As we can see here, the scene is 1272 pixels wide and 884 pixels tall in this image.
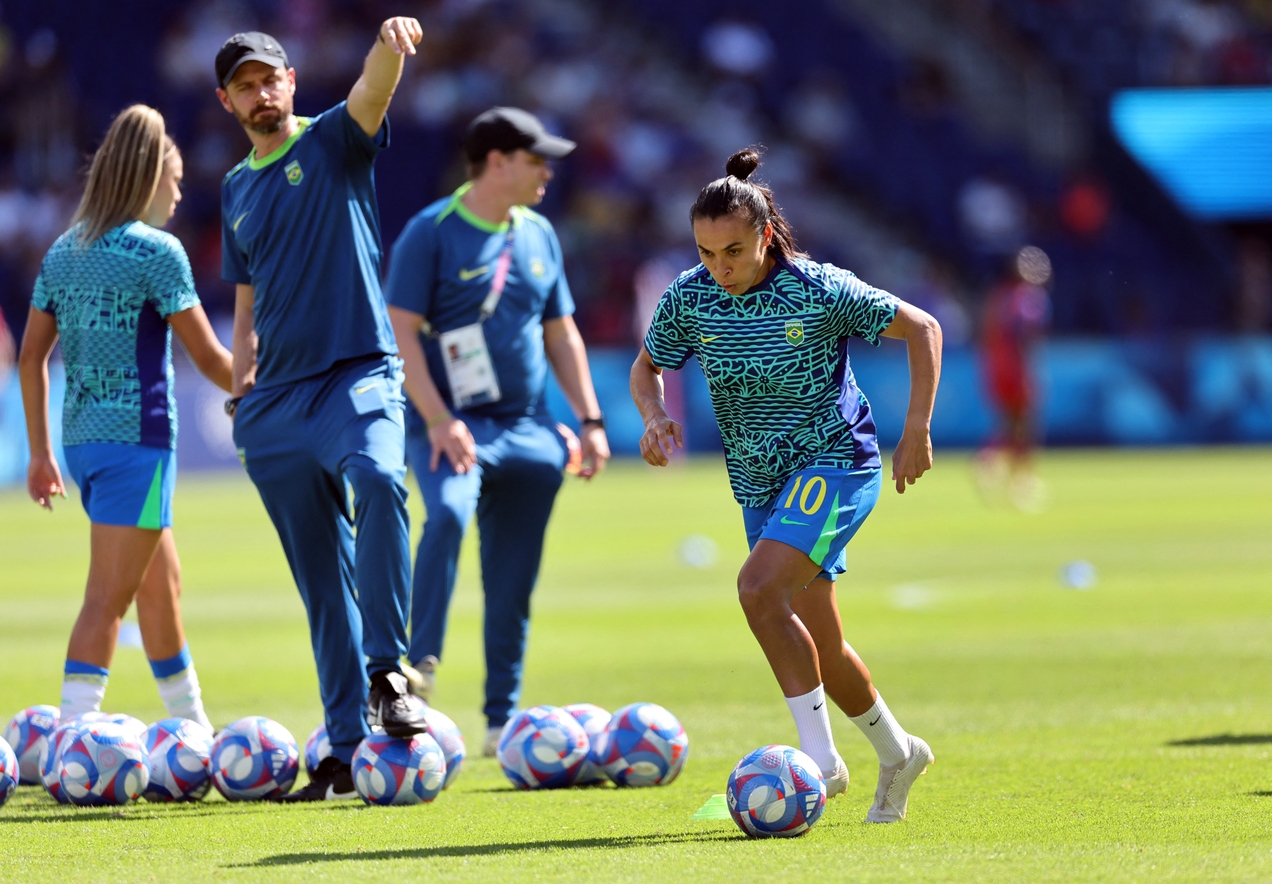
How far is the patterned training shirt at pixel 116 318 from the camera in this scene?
680cm

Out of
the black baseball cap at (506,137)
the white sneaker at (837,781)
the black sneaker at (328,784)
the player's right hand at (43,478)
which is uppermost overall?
the black baseball cap at (506,137)

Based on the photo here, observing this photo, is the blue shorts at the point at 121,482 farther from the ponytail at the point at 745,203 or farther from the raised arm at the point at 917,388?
the raised arm at the point at 917,388

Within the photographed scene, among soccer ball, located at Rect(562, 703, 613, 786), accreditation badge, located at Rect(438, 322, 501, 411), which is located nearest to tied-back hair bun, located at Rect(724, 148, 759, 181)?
soccer ball, located at Rect(562, 703, 613, 786)

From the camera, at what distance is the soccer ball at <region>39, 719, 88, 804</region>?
644 centimetres

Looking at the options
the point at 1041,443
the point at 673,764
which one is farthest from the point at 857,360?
the point at 673,764

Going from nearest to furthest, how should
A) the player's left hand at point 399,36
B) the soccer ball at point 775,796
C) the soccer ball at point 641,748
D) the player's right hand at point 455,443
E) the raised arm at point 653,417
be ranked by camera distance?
the soccer ball at point 775,796 → the raised arm at point 653,417 → the player's left hand at point 399,36 → the soccer ball at point 641,748 → the player's right hand at point 455,443

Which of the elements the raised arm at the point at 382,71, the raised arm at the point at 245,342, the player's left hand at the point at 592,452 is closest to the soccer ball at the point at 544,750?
the player's left hand at the point at 592,452

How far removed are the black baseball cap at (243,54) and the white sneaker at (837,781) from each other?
10.4ft

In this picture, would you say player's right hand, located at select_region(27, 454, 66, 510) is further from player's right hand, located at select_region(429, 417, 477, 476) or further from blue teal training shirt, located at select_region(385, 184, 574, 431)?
blue teal training shirt, located at select_region(385, 184, 574, 431)

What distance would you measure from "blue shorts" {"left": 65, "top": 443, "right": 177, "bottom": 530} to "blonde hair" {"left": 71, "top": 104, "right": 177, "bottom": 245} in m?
0.81

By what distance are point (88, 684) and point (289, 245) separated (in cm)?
186

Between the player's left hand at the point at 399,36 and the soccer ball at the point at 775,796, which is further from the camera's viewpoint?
the player's left hand at the point at 399,36

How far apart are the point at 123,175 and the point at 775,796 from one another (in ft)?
11.3

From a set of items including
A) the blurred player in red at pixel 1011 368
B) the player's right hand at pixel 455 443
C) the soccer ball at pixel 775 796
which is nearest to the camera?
the soccer ball at pixel 775 796
